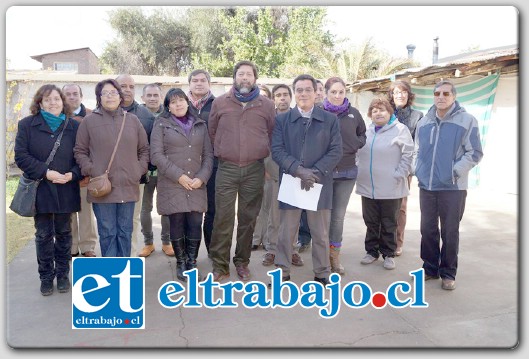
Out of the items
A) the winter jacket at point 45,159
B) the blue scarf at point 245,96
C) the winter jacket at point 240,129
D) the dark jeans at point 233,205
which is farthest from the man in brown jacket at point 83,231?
the blue scarf at point 245,96

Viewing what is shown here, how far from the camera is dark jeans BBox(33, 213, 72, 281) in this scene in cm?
368

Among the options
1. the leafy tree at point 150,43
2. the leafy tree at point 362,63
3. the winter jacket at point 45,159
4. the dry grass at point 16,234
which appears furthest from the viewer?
the leafy tree at point 150,43

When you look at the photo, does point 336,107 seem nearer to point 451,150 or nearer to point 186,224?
point 451,150

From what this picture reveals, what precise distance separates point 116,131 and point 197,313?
5.18ft

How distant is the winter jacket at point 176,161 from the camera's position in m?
3.84

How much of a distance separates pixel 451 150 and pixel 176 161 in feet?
7.61

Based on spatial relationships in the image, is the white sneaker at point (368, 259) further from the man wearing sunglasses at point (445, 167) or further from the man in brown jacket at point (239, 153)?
the man in brown jacket at point (239, 153)

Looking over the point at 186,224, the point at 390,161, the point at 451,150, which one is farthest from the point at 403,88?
the point at 186,224

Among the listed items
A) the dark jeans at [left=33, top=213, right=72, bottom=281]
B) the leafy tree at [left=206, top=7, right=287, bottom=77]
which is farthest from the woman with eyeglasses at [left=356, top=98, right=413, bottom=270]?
the leafy tree at [left=206, top=7, right=287, bottom=77]

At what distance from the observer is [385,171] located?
4.25m

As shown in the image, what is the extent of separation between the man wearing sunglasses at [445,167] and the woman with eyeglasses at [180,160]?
1901 mm

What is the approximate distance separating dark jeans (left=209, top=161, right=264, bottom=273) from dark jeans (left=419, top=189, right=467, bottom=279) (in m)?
1.50

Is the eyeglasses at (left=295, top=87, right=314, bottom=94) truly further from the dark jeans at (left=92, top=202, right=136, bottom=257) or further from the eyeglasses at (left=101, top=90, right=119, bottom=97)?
the dark jeans at (left=92, top=202, right=136, bottom=257)

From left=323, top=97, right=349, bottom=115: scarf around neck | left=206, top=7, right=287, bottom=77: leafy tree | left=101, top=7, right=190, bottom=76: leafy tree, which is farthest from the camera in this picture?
left=101, top=7, right=190, bottom=76: leafy tree
